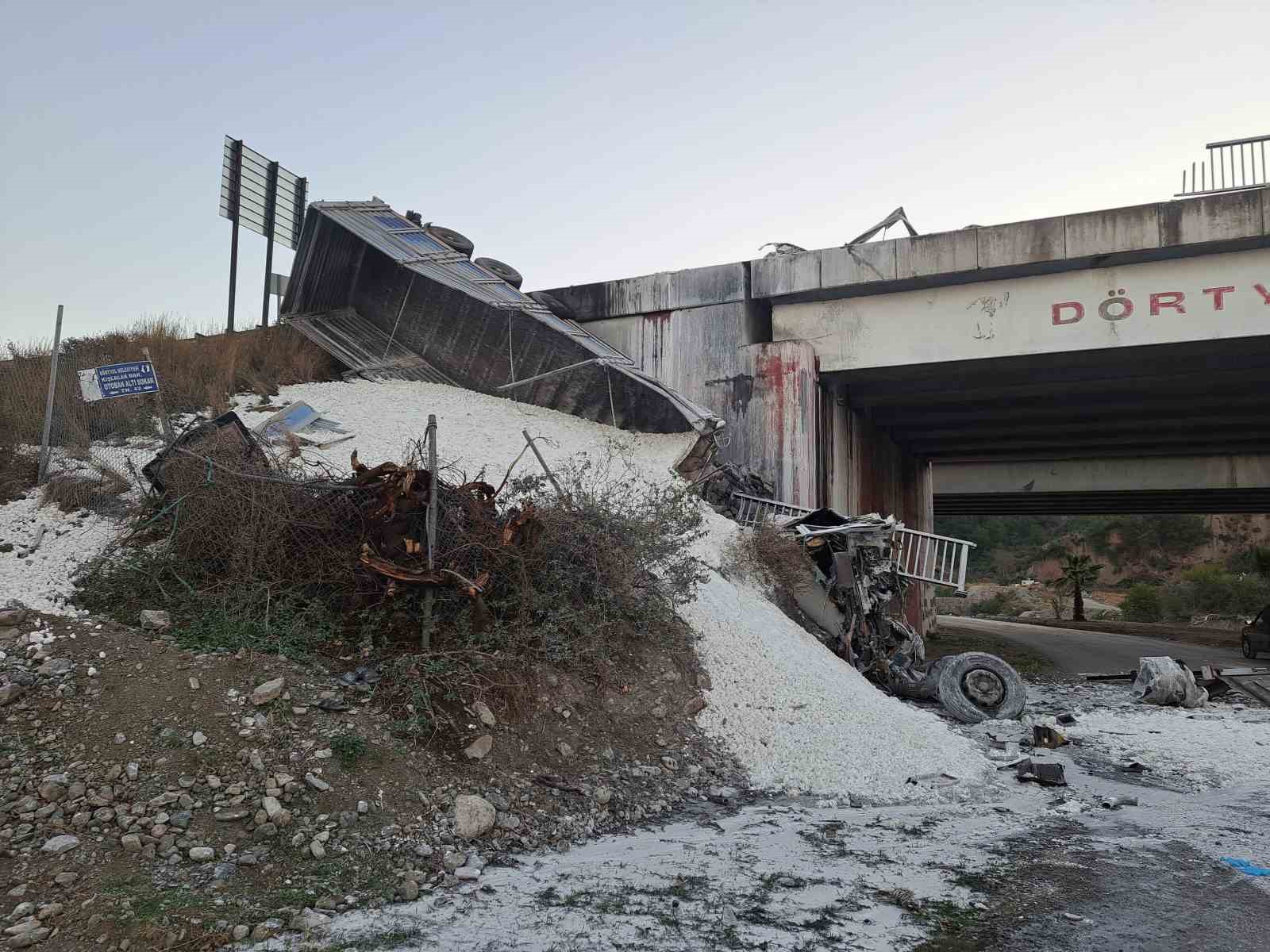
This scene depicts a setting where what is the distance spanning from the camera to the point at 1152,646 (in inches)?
774

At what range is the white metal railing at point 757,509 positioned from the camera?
12602 millimetres

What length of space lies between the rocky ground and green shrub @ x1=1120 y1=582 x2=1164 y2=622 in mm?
37482

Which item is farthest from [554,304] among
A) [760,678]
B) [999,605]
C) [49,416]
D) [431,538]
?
[999,605]

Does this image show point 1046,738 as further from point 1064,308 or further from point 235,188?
point 235,188

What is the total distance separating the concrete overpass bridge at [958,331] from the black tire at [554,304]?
16 centimetres

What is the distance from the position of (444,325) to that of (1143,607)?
114ft

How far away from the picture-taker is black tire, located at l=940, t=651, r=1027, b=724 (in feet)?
29.5

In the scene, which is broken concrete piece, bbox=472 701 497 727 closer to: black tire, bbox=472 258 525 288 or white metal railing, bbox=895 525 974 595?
white metal railing, bbox=895 525 974 595

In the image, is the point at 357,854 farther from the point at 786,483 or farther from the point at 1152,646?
the point at 1152,646

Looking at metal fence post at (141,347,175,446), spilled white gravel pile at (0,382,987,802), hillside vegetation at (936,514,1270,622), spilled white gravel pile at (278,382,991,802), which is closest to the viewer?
spilled white gravel pile at (0,382,987,802)

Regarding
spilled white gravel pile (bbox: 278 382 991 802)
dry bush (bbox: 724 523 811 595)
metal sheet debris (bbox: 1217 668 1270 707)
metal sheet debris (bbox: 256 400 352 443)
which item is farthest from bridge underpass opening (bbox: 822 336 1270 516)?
metal sheet debris (bbox: 256 400 352 443)

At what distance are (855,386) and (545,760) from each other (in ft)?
41.9

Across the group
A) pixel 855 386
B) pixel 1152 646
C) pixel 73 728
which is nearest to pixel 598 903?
pixel 73 728

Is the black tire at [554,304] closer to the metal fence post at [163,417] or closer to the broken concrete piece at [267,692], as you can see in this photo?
the metal fence post at [163,417]
